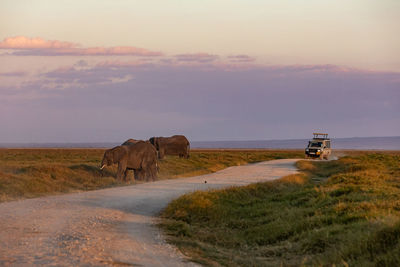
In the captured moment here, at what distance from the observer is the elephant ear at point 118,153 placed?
91.1 feet

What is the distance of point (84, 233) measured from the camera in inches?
→ 460

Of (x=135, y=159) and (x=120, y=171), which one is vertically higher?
(x=135, y=159)

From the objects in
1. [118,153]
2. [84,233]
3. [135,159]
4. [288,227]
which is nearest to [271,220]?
[288,227]

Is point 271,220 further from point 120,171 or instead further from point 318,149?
point 318,149

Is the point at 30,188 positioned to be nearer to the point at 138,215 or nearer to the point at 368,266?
the point at 138,215

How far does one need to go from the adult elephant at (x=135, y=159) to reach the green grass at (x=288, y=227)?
7640mm

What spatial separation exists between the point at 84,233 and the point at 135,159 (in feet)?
55.8

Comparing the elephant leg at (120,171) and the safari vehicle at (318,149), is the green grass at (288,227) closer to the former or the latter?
the elephant leg at (120,171)

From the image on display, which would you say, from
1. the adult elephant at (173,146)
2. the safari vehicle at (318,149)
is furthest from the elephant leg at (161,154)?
the safari vehicle at (318,149)

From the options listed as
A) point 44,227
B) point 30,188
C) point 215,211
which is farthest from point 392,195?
point 30,188

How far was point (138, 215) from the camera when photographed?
1545 centimetres

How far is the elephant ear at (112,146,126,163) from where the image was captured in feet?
91.1

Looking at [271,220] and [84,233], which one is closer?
[84,233]

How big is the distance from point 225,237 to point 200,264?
15.3 feet
